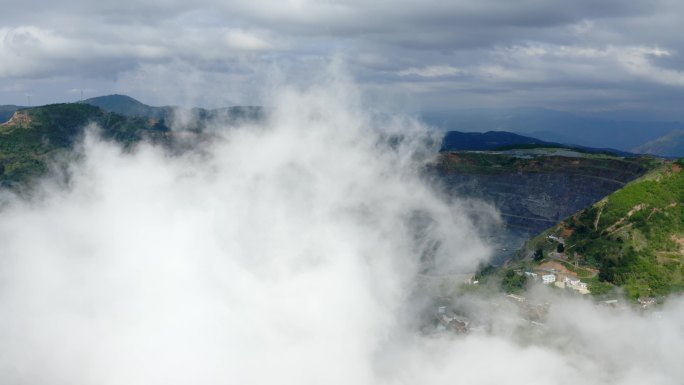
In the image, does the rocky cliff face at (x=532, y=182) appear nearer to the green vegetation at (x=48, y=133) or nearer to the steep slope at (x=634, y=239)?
the steep slope at (x=634, y=239)

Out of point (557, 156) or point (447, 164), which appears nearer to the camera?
point (557, 156)

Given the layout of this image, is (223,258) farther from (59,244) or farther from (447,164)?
(447,164)

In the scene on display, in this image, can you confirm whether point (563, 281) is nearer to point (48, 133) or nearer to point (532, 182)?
point (532, 182)

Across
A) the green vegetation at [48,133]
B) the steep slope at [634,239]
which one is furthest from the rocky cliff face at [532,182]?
the green vegetation at [48,133]

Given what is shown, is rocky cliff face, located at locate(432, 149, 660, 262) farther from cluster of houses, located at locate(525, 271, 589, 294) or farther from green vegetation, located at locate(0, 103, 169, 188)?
green vegetation, located at locate(0, 103, 169, 188)

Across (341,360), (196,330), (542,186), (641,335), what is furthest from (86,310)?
(542,186)

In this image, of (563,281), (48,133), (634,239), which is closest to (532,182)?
(634,239)
